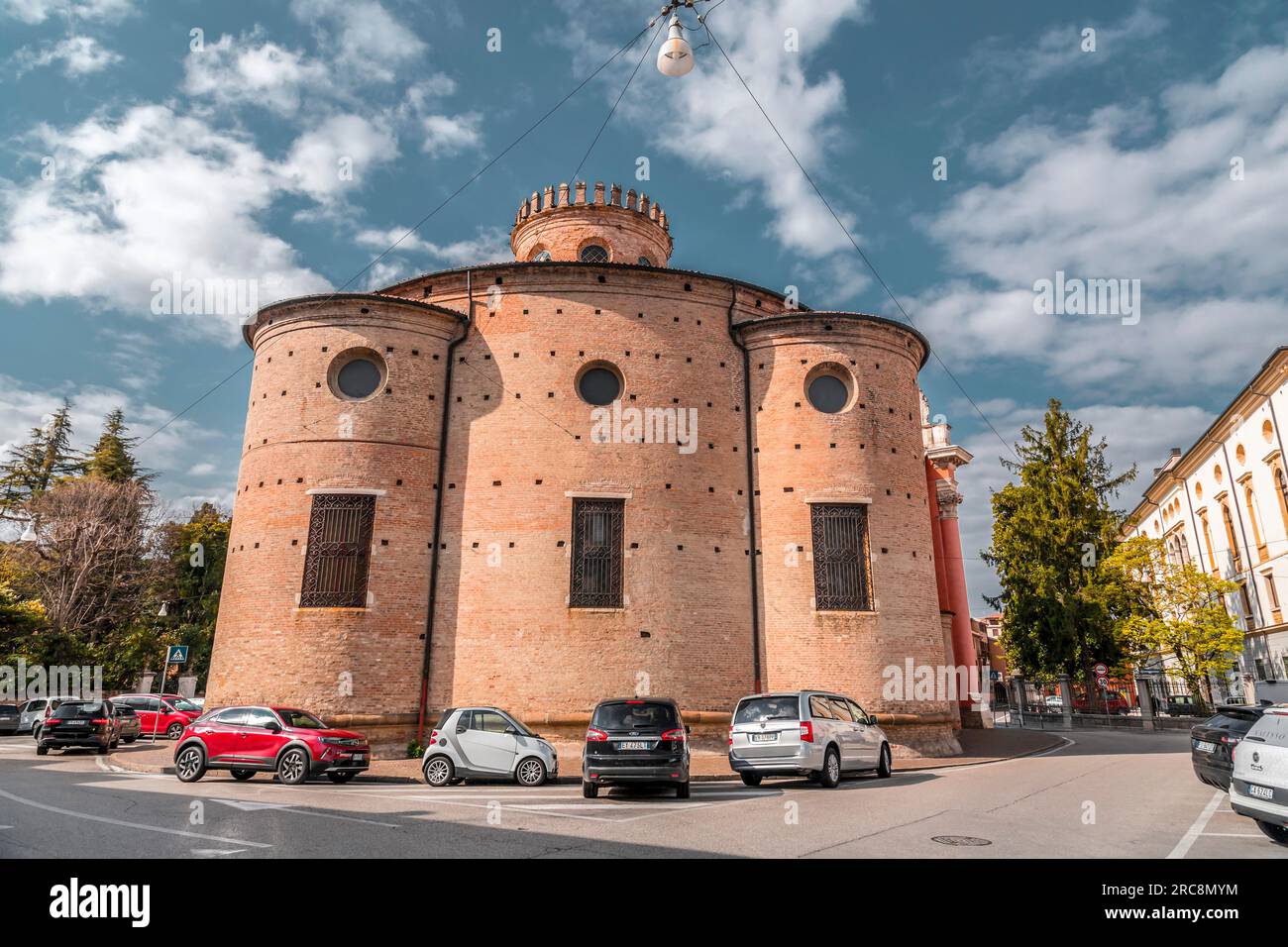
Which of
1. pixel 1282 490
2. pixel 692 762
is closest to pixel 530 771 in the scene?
pixel 692 762

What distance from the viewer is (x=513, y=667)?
738 inches

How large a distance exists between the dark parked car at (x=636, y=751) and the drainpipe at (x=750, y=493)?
27.6ft

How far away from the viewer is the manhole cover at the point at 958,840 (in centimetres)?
744

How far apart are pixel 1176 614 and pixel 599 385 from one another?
29.8 meters

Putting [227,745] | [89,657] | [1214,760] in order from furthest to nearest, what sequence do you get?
[89,657], [227,745], [1214,760]

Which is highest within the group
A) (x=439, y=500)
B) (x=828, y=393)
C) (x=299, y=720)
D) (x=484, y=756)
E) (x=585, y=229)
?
(x=585, y=229)

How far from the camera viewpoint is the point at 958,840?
7586 mm

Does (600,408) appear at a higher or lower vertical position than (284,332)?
lower

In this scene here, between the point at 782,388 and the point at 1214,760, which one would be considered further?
the point at 782,388

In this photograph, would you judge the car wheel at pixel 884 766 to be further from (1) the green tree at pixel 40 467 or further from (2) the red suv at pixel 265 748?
(1) the green tree at pixel 40 467

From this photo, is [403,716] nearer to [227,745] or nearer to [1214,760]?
[227,745]

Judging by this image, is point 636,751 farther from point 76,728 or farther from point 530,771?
point 76,728

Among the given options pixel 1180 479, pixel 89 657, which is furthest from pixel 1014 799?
pixel 1180 479
